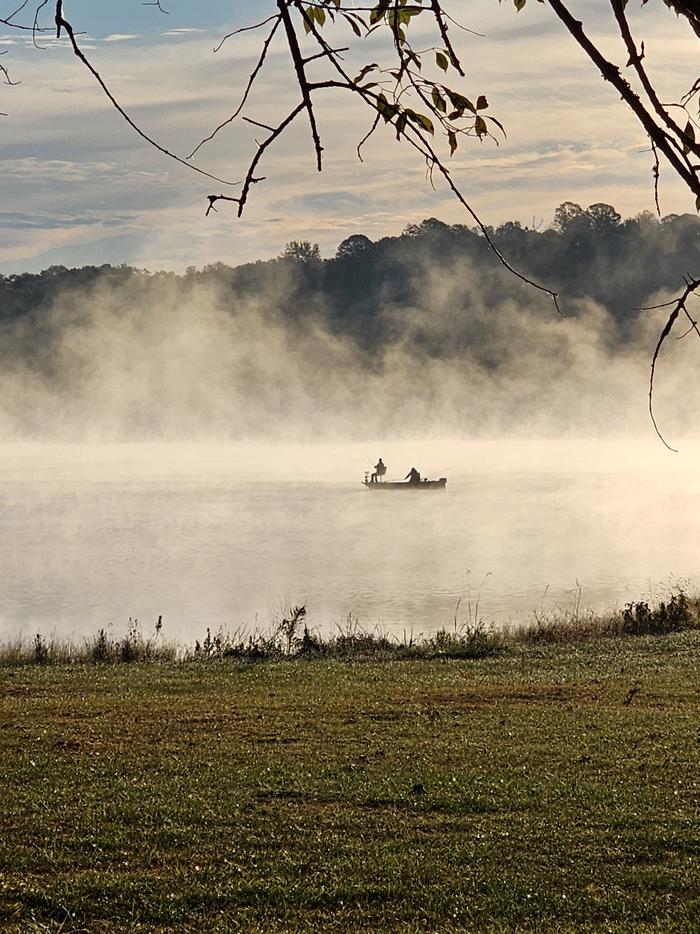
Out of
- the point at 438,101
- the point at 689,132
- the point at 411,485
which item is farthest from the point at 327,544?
the point at 689,132

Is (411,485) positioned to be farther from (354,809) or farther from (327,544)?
(354,809)

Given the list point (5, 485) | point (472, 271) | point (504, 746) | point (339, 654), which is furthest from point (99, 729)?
point (472, 271)

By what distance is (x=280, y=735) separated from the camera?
9.99 meters

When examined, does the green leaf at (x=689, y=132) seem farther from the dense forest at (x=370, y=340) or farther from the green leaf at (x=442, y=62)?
the dense forest at (x=370, y=340)

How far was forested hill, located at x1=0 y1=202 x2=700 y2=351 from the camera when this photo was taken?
4279 inches

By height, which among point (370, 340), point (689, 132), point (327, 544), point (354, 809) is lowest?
point (354, 809)

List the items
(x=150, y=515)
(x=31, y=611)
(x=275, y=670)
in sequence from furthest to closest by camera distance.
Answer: (x=150, y=515) < (x=31, y=611) < (x=275, y=670)

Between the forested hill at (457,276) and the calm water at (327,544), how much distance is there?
72.6 ft

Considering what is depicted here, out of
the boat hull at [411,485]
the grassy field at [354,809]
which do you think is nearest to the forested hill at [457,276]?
the boat hull at [411,485]

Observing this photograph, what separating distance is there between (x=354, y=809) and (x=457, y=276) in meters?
107

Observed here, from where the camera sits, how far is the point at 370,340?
378ft

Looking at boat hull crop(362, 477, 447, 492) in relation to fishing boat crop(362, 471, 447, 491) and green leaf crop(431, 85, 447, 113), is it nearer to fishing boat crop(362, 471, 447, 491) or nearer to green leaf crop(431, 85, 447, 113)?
fishing boat crop(362, 471, 447, 491)

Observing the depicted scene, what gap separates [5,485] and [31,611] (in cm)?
5458

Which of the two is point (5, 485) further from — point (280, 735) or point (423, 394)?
point (280, 735)
